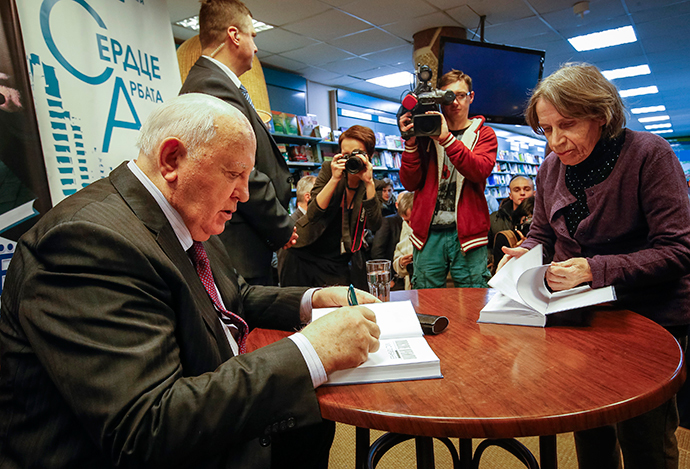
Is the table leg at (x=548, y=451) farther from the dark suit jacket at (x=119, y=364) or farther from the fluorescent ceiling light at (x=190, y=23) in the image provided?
the fluorescent ceiling light at (x=190, y=23)

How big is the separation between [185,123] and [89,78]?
110 centimetres

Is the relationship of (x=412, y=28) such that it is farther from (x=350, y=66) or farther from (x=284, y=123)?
(x=284, y=123)

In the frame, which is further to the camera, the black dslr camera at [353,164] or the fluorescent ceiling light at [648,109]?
the fluorescent ceiling light at [648,109]

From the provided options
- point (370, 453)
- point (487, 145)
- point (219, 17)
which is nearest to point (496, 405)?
point (370, 453)

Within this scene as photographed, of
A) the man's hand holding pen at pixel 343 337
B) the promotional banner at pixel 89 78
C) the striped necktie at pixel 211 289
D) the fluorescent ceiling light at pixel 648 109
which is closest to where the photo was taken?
the man's hand holding pen at pixel 343 337

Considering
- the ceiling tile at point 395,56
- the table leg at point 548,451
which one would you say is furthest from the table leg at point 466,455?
the ceiling tile at point 395,56

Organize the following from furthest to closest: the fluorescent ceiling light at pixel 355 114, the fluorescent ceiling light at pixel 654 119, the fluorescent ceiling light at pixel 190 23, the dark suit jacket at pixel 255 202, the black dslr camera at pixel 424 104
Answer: the fluorescent ceiling light at pixel 654 119 < the fluorescent ceiling light at pixel 355 114 < the fluorescent ceiling light at pixel 190 23 < the black dslr camera at pixel 424 104 < the dark suit jacket at pixel 255 202

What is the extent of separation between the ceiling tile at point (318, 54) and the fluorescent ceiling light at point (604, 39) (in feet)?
10.4

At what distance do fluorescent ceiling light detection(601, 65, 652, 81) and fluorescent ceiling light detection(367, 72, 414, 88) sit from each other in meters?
3.46

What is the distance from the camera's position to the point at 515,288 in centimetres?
111

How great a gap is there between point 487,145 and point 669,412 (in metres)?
1.33

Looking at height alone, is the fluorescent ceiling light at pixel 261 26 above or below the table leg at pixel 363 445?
above

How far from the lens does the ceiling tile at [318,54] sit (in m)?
5.50

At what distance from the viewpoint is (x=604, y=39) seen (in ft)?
18.7
